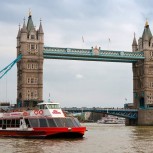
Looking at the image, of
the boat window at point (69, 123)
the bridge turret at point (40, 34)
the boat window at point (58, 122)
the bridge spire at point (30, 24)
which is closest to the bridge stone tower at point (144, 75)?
the bridge turret at point (40, 34)

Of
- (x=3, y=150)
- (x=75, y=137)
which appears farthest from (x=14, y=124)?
(x=3, y=150)

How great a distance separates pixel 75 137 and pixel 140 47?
7436cm

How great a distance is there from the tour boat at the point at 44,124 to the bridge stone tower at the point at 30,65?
169ft

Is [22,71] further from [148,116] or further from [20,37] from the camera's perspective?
[148,116]

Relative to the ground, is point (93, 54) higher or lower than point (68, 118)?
higher

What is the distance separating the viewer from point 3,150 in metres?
33.9

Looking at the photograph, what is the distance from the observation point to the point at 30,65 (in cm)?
10212

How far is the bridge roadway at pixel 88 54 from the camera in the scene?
10150cm

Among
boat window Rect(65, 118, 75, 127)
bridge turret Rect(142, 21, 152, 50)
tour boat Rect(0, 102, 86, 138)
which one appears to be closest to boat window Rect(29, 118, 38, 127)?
tour boat Rect(0, 102, 86, 138)

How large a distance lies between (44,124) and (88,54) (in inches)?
2366

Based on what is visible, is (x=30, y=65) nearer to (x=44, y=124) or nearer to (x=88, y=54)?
(x=88, y=54)

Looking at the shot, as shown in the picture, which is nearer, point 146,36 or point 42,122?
point 42,122

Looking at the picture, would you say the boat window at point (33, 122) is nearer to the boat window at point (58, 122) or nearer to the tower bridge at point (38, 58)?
the boat window at point (58, 122)

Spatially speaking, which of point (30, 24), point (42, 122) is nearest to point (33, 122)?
point (42, 122)
